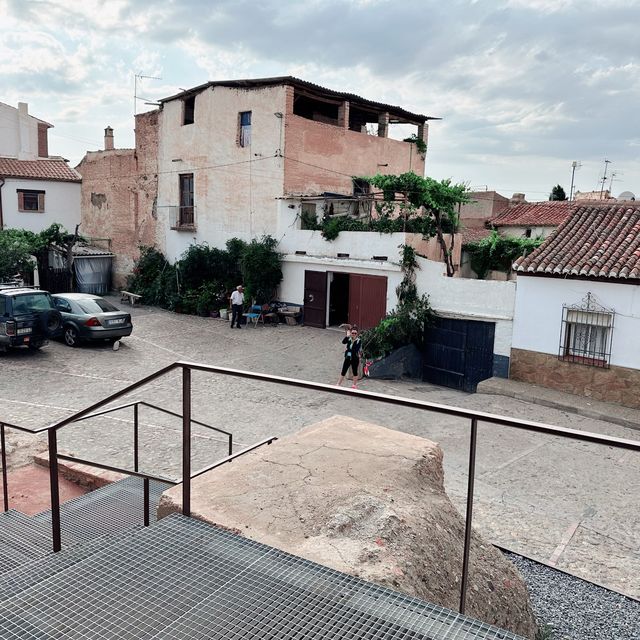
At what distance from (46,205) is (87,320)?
59.1ft

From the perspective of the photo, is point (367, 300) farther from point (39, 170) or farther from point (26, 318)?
point (39, 170)

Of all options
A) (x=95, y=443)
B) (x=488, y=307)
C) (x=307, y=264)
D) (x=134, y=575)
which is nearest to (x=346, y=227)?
(x=307, y=264)

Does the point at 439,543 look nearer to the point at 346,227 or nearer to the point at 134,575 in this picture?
the point at 134,575

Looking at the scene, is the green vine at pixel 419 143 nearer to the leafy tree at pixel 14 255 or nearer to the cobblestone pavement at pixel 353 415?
the cobblestone pavement at pixel 353 415

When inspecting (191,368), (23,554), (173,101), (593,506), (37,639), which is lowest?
(593,506)

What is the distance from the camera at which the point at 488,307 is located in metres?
15.5

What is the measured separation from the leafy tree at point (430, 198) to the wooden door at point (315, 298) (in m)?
3.31

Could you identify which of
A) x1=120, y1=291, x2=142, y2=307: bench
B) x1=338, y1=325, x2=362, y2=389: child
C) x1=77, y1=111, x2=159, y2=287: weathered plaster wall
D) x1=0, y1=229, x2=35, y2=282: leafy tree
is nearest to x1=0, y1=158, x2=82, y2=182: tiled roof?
x1=77, y1=111, x2=159, y2=287: weathered plaster wall

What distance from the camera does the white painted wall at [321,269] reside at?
60.8 feet

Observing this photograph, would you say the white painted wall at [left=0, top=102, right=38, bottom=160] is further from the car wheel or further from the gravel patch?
the gravel patch

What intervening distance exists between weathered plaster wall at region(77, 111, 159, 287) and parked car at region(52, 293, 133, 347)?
11013 mm

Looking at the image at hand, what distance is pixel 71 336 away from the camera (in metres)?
16.7

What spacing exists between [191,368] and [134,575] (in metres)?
1.17

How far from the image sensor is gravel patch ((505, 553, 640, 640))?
4949 mm
